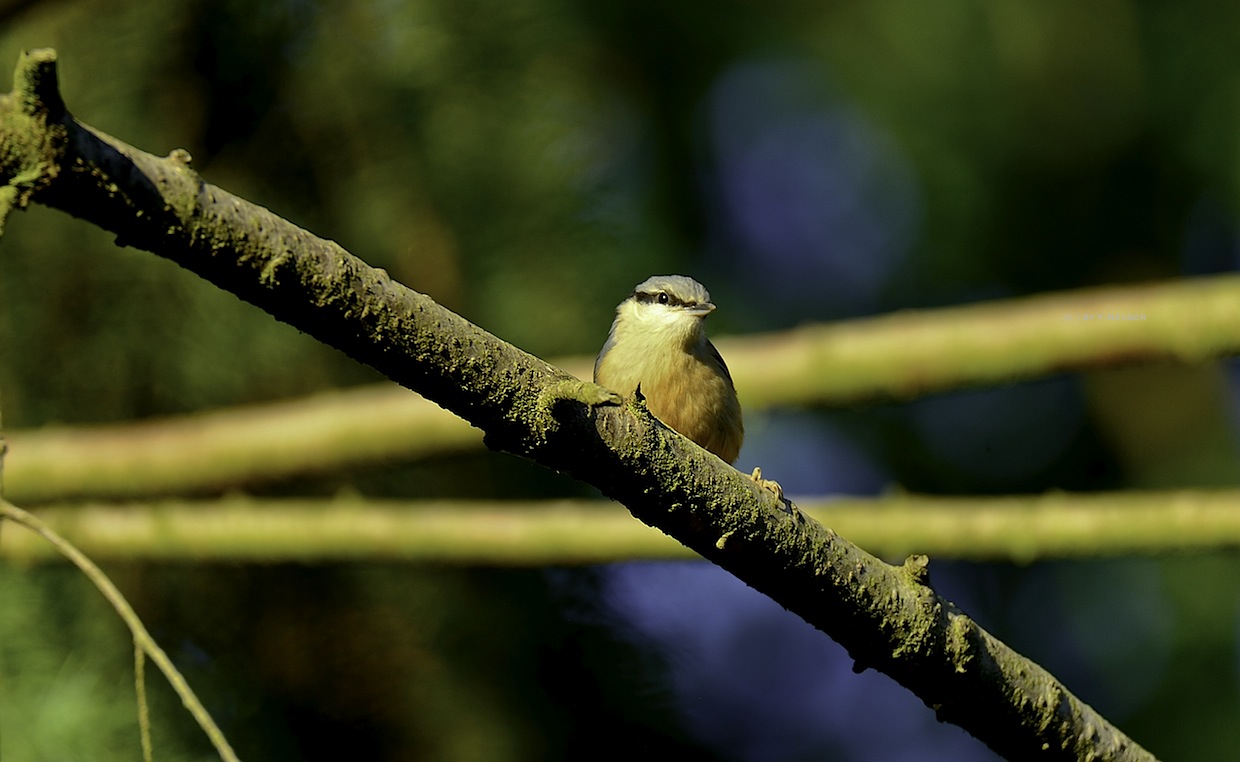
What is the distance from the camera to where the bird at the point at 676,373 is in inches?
146

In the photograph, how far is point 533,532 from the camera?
3.39 meters

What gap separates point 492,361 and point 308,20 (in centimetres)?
231

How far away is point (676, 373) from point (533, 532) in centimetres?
71

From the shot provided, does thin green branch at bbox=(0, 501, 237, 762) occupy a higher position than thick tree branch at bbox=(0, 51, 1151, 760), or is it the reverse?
thick tree branch at bbox=(0, 51, 1151, 760)

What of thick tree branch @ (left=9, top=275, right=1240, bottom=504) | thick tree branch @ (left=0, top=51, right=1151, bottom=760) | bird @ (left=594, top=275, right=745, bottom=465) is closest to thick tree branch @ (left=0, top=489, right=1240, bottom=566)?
thick tree branch @ (left=9, top=275, right=1240, bottom=504)

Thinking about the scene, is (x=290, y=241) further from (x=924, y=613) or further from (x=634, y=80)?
(x=634, y=80)

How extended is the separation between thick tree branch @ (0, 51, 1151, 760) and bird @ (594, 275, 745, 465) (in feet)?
4.62

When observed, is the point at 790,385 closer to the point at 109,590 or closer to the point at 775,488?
the point at 775,488

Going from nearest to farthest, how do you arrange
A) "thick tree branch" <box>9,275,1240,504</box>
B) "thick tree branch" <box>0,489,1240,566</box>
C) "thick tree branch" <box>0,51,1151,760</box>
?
"thick tree branch" <box>0,51,1151,760</box>, "thick tree branch" <box>9,275,1240,504</box>, "thick tree branch" <box>0,489,1240,566</box>

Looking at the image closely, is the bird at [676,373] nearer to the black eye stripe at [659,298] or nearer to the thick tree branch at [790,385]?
the black eye stripe at [659,298]

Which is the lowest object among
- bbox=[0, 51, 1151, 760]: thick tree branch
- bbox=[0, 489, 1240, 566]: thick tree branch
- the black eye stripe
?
bbox=[0, 51, 1151, 760]: thick tree branch

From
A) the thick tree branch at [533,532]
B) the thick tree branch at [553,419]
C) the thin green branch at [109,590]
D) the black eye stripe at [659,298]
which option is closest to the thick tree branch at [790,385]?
the thick tree branch at [533,532]

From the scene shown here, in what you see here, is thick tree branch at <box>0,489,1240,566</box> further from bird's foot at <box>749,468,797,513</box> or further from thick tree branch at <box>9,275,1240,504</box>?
bird's foot at <box>749,468,797,513</box>

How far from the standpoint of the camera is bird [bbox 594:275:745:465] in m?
3.72
